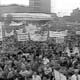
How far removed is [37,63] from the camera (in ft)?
5.90

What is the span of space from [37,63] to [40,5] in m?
0.75

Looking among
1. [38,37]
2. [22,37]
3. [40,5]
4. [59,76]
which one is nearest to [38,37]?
[38,37]

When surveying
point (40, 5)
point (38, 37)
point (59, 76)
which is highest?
point (40, 5)

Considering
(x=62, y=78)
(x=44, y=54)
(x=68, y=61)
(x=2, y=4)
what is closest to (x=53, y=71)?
(x=62, y=78)

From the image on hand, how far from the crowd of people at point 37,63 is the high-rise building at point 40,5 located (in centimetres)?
52

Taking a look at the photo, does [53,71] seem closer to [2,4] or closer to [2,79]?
[2,79]

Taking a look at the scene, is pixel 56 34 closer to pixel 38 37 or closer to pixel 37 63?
pixel 38 37

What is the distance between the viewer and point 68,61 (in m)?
1.87

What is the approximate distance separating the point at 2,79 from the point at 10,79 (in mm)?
92

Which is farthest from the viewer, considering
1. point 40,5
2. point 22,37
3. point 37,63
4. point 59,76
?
point 22,37

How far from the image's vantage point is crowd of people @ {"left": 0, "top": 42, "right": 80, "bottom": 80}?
1.60 m

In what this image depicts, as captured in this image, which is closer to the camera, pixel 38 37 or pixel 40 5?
pixel 40 5

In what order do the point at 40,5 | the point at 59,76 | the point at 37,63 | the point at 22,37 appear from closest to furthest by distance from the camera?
the point at 59,76, the point at 37,63, the point at 40,5, the point at 22,37

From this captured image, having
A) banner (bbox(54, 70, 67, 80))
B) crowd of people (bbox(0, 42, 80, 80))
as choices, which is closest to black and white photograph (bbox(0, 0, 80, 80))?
crowd of people (bbox(0, 42, 80, 80))
